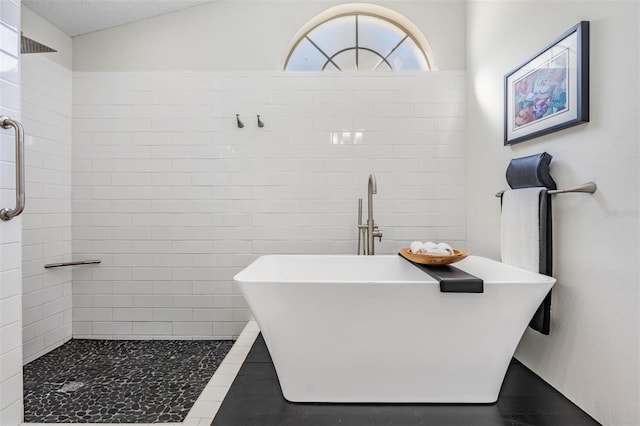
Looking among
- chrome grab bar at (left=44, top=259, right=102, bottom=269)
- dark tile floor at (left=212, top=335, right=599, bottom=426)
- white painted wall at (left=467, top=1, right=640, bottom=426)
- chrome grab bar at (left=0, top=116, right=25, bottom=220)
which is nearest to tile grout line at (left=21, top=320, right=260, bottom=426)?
dark tile floor at (left=212, top=335, right=599, bottom=426)

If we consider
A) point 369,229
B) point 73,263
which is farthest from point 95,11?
point 369,229

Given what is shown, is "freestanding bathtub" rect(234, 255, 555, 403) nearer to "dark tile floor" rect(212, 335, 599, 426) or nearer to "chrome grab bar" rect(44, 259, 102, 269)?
"dark tile floor" rect(212, 335, 599, 426)

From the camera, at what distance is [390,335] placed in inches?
57.5

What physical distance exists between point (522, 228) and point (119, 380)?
7.84 ft

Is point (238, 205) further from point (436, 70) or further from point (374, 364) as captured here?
point (436, 70)

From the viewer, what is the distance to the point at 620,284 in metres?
1.28

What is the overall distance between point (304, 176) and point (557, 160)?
5.47 ft

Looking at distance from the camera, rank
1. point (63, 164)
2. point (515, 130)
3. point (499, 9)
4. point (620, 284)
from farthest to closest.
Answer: point (63, 164)
point (499, 9)
point (515, 130)
point (620, 284)

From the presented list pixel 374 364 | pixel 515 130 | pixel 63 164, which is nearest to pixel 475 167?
pixel 515 130

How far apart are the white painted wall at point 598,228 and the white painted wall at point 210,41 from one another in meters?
1.42

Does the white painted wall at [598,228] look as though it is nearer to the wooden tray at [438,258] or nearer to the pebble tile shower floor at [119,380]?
the wooden tray at [438,258]

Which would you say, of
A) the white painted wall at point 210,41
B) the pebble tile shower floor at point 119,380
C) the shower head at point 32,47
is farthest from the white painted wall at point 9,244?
the white painted wall at point 210,41

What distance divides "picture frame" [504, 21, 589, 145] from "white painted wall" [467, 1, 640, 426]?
4 centimetres

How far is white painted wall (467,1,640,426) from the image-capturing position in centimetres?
124
